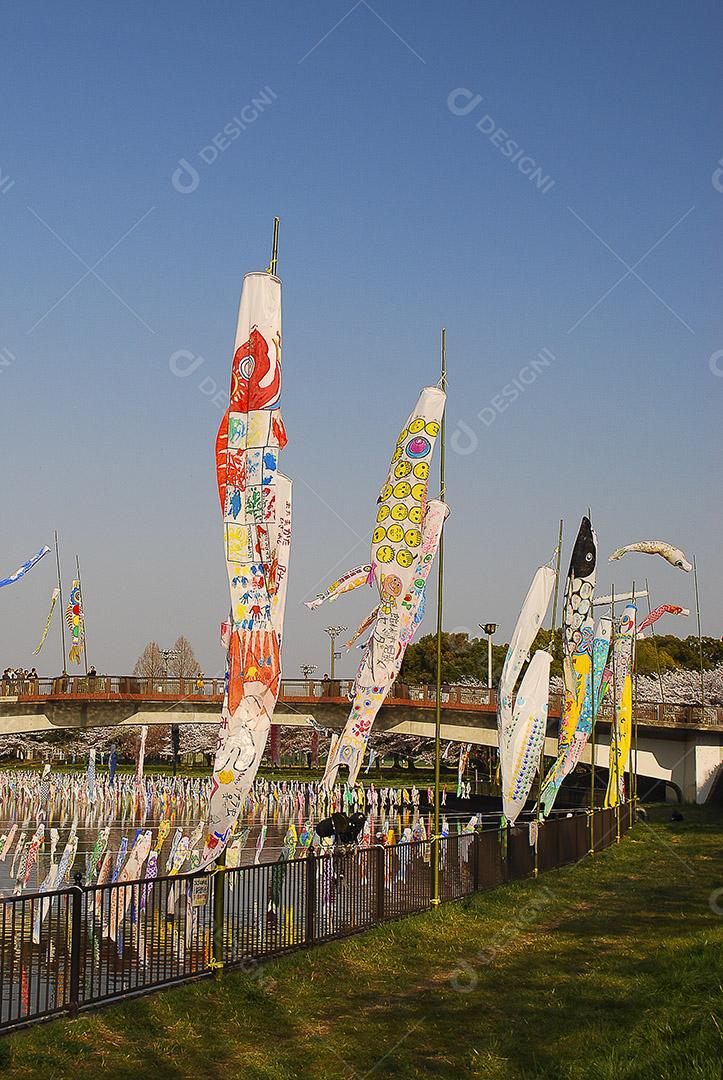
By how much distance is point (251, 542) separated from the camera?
1580cm

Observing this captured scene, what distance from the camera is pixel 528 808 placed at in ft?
172

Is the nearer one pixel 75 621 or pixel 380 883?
pixel 380 883

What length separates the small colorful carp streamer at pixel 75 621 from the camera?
6031cm

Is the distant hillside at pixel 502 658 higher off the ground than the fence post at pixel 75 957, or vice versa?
the distant hillside at pixel 502 658

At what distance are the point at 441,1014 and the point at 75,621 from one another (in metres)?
50.7

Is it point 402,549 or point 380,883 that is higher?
point 402,549

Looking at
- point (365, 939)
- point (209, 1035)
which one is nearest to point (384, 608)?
point (365, 939)

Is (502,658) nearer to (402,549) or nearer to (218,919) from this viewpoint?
(402,549)

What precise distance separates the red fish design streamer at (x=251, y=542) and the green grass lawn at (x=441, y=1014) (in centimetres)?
258

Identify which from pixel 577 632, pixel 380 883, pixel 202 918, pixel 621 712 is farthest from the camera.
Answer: pixel 621 712

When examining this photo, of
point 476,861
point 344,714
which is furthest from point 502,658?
point 476,861

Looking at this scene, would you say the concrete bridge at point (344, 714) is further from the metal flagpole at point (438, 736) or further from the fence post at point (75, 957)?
the fence post at point (75, 957)

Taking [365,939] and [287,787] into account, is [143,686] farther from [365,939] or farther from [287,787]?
[365,939]

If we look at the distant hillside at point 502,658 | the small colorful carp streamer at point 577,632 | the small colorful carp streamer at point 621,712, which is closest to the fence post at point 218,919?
the small colorful carp streamer at point 577,632
